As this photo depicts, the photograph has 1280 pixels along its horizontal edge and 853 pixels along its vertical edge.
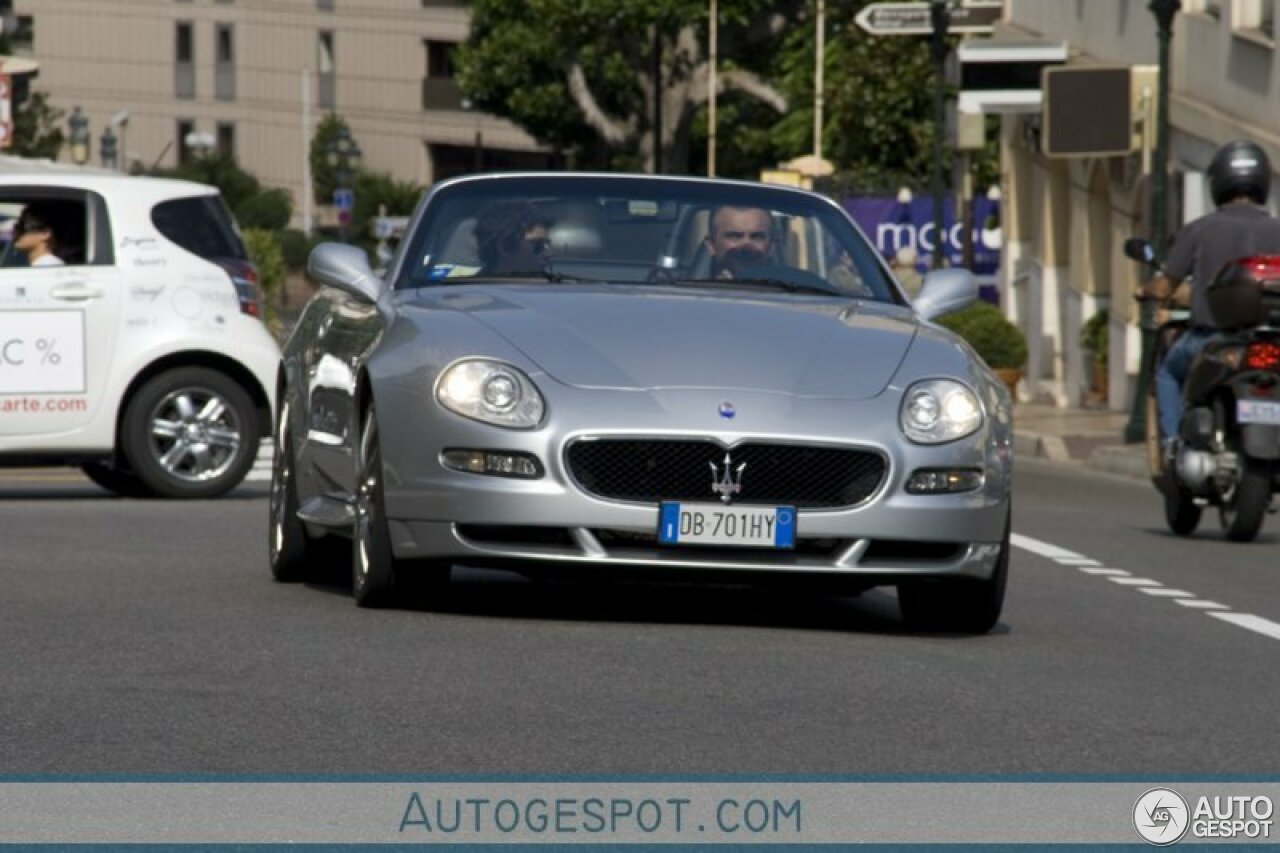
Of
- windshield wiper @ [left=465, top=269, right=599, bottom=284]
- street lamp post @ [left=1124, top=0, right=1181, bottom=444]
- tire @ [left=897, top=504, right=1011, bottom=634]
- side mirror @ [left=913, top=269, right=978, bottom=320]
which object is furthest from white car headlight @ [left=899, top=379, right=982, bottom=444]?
street lamp post @ [left=1124, top=0, right=1181, bottom=444]

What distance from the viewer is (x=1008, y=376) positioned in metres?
39.2

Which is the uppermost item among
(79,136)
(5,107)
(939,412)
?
(939,412)

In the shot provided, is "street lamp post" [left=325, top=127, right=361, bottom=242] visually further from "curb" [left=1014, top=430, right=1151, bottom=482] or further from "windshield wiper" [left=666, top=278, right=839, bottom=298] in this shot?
"windshield wiper" [left=666, top=278, right=839, bottom=298]

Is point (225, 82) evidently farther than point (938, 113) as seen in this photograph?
Yes

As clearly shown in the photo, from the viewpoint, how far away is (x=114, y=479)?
1959cm

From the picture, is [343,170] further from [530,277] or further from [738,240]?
[530,277]

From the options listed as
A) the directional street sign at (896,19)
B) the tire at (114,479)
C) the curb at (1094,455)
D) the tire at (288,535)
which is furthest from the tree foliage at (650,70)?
the tire at (288,535)

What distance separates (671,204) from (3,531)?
408 centimetres

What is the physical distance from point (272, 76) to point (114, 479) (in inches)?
3716

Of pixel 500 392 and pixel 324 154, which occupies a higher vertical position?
pixel 500 392

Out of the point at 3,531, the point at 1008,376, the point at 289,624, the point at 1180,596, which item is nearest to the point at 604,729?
the point at 289,624

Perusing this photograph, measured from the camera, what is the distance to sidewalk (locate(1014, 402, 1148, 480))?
2838cm

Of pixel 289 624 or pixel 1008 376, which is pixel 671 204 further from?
pixel 1008 376

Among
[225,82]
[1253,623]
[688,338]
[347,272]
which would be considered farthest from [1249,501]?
[225,82]
